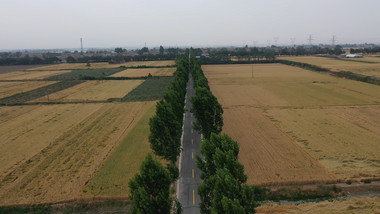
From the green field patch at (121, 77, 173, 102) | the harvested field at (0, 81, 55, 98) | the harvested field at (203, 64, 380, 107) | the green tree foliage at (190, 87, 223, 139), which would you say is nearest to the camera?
the green tree foliage at (190, 87, 223, 139)

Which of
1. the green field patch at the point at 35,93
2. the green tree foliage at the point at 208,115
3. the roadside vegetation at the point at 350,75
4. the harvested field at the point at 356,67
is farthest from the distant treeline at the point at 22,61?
the green tree foliage at the point at 208,115

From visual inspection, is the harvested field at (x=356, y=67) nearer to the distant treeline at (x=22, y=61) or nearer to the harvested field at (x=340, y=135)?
the harvested field at (x=340, y=135)

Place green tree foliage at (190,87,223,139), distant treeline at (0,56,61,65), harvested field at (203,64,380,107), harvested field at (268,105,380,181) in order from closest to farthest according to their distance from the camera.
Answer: harvested field at (268,105,380,181), green tree foliage at (190,87,223,139), harvested field at (203,64,380,107), distant treeline at (0,56,61,65)

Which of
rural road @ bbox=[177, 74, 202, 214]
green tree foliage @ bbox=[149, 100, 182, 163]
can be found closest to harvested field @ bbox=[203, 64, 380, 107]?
rural road @ bbox=[177, 74, 202, 214]

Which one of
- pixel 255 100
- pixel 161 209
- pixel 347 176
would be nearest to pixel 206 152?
pixel 161 209

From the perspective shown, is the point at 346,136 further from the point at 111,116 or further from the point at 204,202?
the point at 111,116

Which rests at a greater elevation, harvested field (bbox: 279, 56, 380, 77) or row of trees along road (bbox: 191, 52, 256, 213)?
harvested field (bbox: 279, 56, 380, 77)

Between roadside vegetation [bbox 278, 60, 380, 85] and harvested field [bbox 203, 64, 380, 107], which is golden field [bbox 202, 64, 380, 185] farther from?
roadside vegetation [bbox 278, 60, 380, 85]

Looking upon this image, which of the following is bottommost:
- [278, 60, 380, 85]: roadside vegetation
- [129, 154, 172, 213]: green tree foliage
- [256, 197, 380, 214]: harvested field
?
[256, 197, 380, 214]: harvested field
